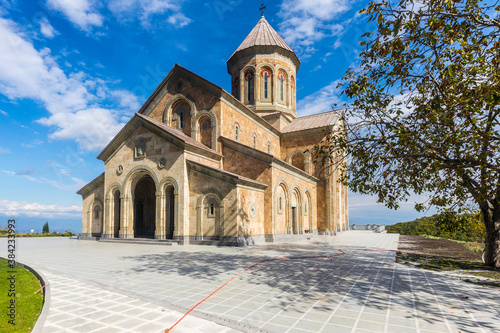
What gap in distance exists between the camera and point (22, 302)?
5629 millimetres

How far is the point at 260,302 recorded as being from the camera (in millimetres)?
5824

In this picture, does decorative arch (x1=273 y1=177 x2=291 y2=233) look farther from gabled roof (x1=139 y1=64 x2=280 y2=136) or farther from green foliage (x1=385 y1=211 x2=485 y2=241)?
green foliage (x1=385 y1=211 x2=485 y2=241)

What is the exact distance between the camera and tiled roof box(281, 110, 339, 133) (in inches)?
1127

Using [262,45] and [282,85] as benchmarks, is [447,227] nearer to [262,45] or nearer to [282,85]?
[282,85]

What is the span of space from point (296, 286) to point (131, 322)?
3863 mm

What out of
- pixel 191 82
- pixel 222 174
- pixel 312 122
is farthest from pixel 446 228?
pixel 312 122

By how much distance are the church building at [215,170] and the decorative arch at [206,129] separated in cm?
7

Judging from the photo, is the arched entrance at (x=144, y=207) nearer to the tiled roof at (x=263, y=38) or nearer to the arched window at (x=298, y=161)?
the arched window at (x=298, y=161)

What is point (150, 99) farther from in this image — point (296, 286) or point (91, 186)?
point (296, 286)

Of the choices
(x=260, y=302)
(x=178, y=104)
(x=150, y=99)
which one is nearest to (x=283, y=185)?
(x=178, y=104)

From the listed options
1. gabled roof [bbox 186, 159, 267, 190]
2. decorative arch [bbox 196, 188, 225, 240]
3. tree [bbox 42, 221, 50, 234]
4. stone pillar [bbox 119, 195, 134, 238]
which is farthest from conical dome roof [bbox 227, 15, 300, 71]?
tree [bbox 42, 221, 50, 234]

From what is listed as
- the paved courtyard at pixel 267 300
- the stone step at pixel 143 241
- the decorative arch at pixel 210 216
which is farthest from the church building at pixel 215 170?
the paved courtyard at pixel 267 300

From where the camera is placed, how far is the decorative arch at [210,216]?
16734mm

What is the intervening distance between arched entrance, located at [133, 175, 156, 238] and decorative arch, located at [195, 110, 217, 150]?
5.44m
